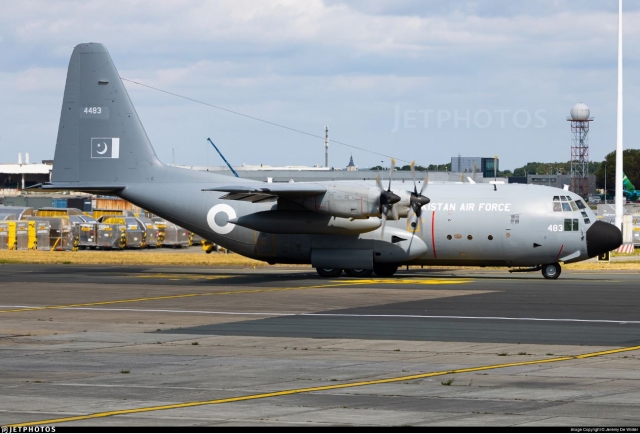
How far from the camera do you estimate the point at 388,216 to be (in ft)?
123

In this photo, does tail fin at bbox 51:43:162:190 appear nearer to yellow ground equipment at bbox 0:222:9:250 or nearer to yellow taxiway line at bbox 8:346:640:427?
yellow ground equipment at bbox 0:222:9:250

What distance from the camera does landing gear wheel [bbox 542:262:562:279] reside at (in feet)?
125

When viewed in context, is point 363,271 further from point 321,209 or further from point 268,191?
point 268,191

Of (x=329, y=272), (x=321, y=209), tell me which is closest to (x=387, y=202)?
(x=321, y=209)

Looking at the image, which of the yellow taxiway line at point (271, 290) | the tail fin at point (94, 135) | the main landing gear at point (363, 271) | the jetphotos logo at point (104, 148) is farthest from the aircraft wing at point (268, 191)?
the jetphotos logo at point (104, 148)

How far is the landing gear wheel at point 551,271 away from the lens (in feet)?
125

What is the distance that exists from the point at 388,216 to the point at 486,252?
436 centimetres

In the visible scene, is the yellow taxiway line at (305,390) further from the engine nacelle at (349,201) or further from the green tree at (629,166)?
the green tree at (629,166)

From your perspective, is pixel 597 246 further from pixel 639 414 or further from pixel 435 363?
pixel 639 414

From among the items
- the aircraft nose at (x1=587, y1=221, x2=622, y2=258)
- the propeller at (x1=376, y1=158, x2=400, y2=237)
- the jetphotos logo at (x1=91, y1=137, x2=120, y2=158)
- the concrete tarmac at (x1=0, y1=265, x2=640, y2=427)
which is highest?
the jetphotos logo at (x1=91, y1=137, x2=120, y2=158)

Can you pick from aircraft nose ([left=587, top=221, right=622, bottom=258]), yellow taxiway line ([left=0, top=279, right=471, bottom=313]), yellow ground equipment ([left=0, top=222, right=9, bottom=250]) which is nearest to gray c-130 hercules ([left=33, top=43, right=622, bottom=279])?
aircraft nose ([left=587, top=221, right=622, bottom=258])

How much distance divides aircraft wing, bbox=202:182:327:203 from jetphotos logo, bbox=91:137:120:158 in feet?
21.3

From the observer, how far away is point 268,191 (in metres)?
35.8

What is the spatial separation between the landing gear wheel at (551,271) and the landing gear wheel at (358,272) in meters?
7.35
